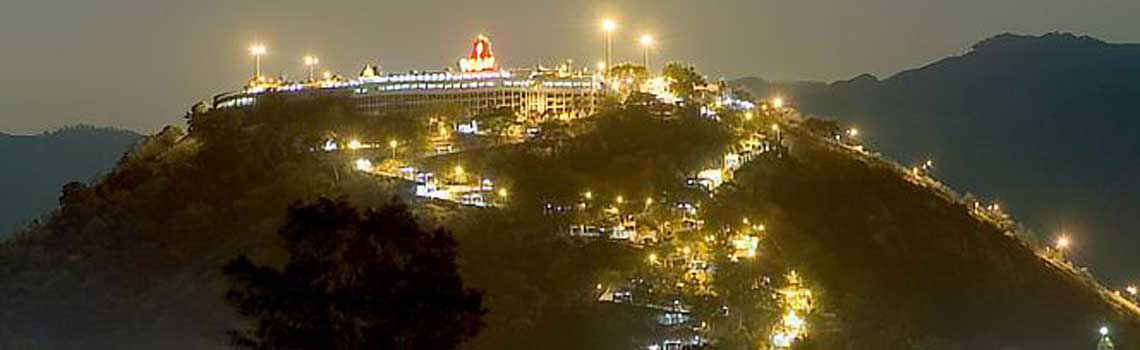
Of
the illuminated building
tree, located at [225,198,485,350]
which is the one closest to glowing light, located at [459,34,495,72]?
the illuminated building

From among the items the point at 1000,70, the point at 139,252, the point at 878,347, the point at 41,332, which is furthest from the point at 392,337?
the point at 1000,70

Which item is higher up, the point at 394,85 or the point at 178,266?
the point at 394,85

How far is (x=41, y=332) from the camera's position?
157 feet

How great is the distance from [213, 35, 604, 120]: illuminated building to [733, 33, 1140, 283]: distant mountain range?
2110 centimetres

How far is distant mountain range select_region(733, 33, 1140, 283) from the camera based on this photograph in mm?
103906

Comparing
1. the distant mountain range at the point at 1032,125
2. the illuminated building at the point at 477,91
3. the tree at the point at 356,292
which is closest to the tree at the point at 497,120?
the illuminated building at the point at 477,91

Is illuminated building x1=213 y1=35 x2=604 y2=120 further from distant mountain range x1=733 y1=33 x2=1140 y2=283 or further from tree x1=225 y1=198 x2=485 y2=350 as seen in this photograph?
tree x1=225 y1=198 x2=485 y2=350

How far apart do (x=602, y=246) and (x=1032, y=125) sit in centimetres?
10227

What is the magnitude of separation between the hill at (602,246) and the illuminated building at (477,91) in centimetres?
205

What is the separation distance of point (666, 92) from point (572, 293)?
65.7 feet

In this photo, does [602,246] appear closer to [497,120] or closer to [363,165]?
[363,165]

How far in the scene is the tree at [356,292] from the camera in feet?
56.5

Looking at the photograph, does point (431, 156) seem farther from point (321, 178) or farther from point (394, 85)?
point (394, 85)

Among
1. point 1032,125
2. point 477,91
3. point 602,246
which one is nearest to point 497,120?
point 477,91
